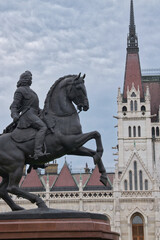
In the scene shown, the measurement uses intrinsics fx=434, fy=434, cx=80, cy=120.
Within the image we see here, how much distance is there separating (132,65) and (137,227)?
86.4ft

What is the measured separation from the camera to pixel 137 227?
174ft

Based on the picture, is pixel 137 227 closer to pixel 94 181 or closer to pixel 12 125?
pixel 94 181

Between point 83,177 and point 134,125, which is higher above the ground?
point 134,125

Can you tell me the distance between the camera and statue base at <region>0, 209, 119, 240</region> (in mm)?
8672

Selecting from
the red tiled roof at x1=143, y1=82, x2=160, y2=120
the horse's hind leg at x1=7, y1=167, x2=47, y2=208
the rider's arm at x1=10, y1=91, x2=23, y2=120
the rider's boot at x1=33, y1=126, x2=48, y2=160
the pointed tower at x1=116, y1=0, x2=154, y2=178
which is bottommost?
the horse's hind leg at x1=7, y1=167, x2=47, y2=208

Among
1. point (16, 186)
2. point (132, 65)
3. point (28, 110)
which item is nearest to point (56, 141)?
point (28, 110)

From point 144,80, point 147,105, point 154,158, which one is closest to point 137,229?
point 154,158

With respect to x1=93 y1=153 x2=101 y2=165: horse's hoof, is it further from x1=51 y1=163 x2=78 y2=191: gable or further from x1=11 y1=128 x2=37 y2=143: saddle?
x1=51 y1=163 x2=78 y2=191: gable

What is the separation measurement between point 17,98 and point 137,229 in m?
45.1

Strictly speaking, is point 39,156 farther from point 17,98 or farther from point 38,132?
point 17,98

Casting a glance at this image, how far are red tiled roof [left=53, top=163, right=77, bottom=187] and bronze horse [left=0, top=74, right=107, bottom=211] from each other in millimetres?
45670

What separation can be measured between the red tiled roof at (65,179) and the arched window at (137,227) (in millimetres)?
8709

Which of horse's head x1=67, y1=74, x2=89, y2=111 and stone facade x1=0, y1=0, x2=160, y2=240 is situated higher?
stone facade x1=0, y1=0, x2=160, y2=240

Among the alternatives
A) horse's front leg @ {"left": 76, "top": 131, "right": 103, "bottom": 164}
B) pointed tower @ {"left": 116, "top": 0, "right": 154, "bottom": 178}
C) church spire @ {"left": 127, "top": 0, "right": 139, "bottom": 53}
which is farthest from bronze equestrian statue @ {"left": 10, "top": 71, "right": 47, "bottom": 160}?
church spire @ {"left": 127, "top": 0, "right": 139, "bottom": 53}
